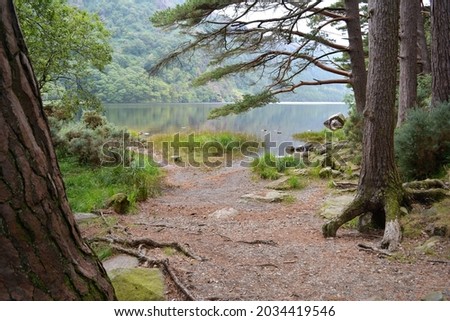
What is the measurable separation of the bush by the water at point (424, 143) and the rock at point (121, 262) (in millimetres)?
3801

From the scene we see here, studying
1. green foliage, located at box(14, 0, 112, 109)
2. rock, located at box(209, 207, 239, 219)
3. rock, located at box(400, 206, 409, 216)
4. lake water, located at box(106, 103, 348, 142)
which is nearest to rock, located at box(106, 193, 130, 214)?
rock, located at box(209, 207, 239, 219)

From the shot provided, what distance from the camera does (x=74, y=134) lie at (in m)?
9.45

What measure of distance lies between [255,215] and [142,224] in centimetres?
179

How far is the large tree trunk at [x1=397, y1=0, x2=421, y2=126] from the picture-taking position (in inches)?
281

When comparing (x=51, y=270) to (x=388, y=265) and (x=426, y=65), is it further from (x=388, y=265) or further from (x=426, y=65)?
(x=426, y=65)

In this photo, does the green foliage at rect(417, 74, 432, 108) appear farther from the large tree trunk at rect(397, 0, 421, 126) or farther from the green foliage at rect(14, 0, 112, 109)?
the green foliage at rect(14, 0, 112, 109)

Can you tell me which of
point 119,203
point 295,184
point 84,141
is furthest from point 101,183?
point 295,184

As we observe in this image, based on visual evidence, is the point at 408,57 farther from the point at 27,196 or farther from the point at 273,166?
the point at 27,196

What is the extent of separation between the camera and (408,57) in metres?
7.28

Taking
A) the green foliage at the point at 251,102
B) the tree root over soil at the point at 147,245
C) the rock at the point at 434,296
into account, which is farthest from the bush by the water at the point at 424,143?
the green foliage at the point at 251,102

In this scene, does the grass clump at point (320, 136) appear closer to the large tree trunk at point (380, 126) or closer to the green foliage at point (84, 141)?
the green foliage at point (84, 141)
